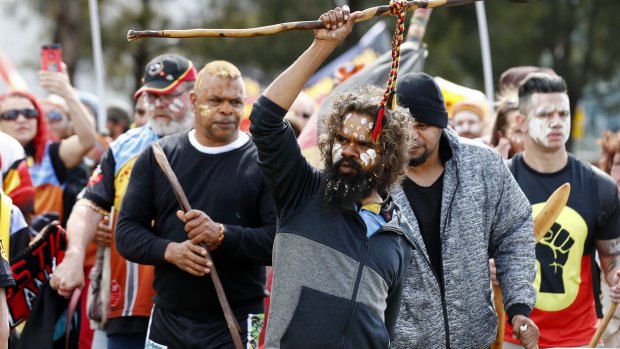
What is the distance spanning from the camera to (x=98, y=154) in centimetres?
822

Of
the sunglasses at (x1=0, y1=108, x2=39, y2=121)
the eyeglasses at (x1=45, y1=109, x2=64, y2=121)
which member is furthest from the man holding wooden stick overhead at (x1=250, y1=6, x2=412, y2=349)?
the eyeglasses at (x1=45, y1=109, x2=64, y2=121)

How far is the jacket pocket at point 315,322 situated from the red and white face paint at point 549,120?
264cm

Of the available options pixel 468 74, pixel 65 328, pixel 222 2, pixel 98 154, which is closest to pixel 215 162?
pixel 65 328

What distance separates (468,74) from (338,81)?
54.6 feet

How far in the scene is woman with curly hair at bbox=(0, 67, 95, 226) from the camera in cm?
744

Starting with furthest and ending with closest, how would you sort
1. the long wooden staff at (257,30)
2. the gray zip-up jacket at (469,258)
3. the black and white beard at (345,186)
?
the gray zip-up jacket at (469,258) → the black and white beard at (345,186) → the long wooden staff at (257,30)

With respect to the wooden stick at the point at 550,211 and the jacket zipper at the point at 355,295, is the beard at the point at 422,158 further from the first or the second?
the jacket zipper at the point at 355,295

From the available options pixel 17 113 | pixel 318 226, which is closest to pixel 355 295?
pixel 318 226

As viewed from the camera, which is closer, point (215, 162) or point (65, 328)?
point (215, 162)

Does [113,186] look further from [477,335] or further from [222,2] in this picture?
[222,2]

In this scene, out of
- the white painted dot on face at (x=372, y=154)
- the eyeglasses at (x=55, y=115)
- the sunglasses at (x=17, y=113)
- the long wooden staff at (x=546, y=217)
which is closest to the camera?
the white painted dot on face at (x=372, y=154)

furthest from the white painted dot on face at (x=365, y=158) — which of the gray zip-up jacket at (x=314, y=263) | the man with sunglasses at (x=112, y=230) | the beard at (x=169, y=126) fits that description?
the beard at (x=169, y=126)

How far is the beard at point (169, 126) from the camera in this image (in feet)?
21.0

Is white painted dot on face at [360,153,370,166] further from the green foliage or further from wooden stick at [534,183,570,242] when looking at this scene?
the green foliage
